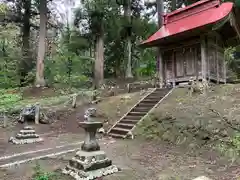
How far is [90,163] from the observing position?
532cm

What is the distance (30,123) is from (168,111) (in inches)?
276

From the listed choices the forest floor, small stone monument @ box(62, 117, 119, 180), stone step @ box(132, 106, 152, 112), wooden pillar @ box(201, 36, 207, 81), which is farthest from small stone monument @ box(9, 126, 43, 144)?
wooden pillar @ box(201, 36, 207, 81)

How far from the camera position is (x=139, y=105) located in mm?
11453

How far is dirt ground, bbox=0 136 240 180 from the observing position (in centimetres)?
520

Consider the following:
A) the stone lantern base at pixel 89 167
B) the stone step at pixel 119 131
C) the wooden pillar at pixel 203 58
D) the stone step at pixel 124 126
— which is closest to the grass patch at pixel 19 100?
the stone step at pixel 124 126

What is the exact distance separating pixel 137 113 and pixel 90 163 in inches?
218

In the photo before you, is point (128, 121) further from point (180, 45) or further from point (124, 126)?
point (180, 45)

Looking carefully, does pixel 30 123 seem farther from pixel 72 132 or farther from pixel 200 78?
pixel 200 78

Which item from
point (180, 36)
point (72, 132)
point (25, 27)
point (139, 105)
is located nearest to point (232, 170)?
point (139, 105)

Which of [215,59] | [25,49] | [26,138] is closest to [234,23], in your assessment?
[215,59]

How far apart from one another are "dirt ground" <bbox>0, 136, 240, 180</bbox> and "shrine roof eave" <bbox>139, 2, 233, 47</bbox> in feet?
21.8

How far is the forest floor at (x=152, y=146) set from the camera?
544 cm

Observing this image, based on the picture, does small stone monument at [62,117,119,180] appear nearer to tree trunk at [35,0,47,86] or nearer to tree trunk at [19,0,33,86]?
tree trunk at [35,0,47,86]

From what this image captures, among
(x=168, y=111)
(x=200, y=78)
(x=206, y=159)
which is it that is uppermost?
(x=200, y=78)
